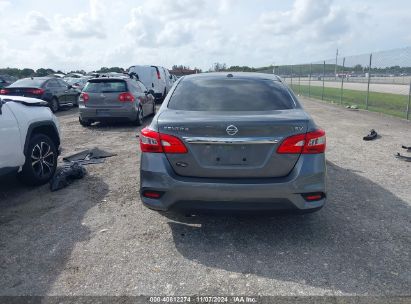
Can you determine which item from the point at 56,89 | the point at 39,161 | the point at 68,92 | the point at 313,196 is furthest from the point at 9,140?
the point at 68,92

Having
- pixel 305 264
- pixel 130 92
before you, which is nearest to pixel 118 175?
pixel 305 264

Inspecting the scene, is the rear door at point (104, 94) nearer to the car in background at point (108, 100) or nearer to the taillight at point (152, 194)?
the car in background at point (108, 100)

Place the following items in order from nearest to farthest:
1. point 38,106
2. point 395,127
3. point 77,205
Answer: point 77,205, point 38,106, point 395,127

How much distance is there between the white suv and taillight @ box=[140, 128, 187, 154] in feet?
7.18

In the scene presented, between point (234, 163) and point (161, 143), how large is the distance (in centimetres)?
74

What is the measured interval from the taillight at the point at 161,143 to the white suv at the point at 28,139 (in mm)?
2189

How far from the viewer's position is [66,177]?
609 centimetres

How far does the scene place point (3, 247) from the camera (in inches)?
155

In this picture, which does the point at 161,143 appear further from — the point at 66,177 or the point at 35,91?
the point at 35,91

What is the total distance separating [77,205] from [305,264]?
3.06m

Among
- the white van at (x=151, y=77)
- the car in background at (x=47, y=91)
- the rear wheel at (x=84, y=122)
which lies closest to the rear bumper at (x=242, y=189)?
the rear wheel at (x=84, y=122)

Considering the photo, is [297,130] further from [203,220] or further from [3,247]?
[3,247]

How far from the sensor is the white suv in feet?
16.5

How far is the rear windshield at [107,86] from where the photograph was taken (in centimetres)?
1180
